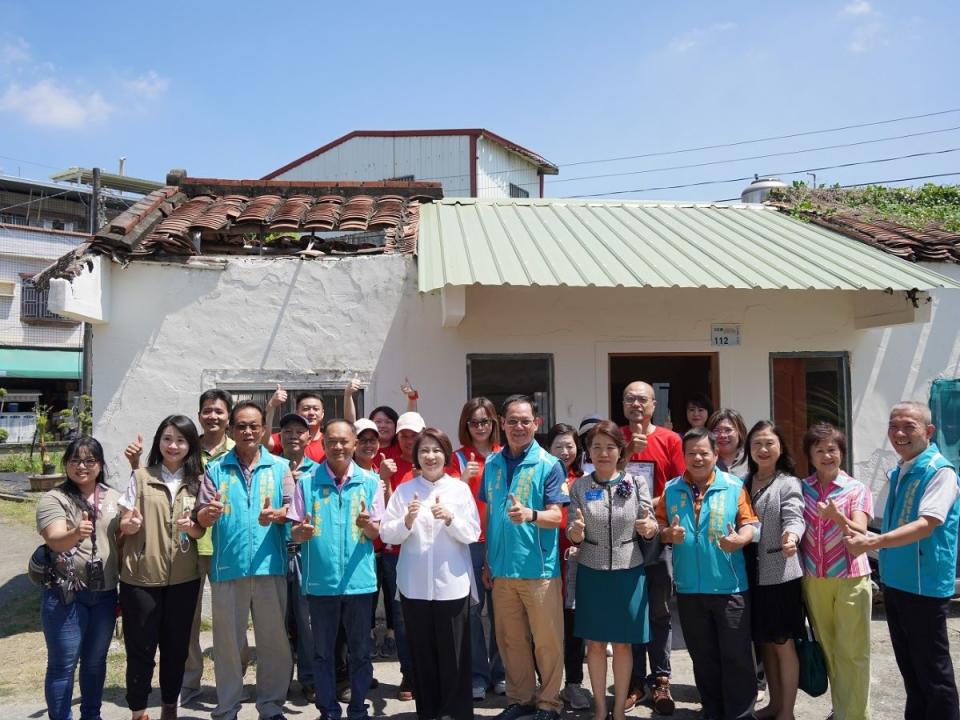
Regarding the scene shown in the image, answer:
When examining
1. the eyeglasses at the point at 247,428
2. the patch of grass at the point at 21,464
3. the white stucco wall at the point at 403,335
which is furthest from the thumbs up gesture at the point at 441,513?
A: the patch of grass at the point at 21,464

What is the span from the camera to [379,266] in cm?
634

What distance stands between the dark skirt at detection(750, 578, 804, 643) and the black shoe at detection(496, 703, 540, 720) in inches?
49.7

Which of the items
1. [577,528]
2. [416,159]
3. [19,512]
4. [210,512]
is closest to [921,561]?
[577,528]

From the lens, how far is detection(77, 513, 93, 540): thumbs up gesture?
3715mm

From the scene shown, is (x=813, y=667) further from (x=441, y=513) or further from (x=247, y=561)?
(x=247, y=561)

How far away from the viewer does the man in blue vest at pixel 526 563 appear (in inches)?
154

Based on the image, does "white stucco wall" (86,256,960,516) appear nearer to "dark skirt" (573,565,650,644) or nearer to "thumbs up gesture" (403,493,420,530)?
"thumbs up gesture" (403,493,420,530)

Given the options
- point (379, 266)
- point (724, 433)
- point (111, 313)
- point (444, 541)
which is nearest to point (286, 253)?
point (379, 266)

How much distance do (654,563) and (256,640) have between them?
222cm

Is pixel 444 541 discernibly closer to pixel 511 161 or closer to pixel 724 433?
pixel 724 433

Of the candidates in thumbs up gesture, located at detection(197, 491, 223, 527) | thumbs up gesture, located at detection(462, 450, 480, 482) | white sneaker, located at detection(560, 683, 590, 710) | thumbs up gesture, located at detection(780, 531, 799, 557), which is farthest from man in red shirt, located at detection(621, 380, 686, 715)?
thumbs up gesture, located at detection(197, 491, 223, 527)

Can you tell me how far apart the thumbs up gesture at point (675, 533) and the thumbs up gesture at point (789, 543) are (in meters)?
0.48

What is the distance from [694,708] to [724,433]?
1585mm

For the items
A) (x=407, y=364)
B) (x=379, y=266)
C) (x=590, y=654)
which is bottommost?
(x=590, y=654)
